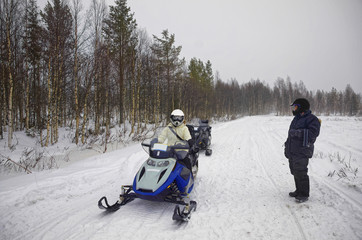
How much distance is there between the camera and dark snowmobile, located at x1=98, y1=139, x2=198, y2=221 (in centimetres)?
286

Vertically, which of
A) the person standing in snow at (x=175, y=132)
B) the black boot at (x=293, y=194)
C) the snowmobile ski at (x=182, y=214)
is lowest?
the black boot at (x=293, y=194)

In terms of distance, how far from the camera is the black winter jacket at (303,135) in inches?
127

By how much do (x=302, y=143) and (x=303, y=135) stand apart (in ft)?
0.57

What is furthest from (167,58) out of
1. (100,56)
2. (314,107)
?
(314,107)

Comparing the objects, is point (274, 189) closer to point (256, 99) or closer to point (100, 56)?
point (100, 56)

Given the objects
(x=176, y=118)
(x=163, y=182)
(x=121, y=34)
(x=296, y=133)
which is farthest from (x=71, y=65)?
(x=296, y=133)

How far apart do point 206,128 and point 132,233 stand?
21.0ft

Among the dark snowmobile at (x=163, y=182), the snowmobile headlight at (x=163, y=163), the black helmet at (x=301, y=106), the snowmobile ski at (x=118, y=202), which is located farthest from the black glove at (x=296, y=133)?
the snowmobile ski at (x=118, y=202)

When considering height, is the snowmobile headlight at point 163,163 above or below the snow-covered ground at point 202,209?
above

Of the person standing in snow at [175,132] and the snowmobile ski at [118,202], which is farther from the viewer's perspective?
the person standing in snow at [175,132]

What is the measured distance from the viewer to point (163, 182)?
292 cm

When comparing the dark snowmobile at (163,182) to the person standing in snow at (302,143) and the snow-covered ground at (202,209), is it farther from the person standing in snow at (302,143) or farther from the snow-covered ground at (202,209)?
the person standing in snow at (302,143)

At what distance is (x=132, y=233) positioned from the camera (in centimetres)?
247

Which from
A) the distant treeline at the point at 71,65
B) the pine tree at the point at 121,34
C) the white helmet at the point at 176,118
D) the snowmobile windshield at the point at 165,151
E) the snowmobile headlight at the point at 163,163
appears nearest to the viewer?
the snowmobile headlight at the point at 163,163
